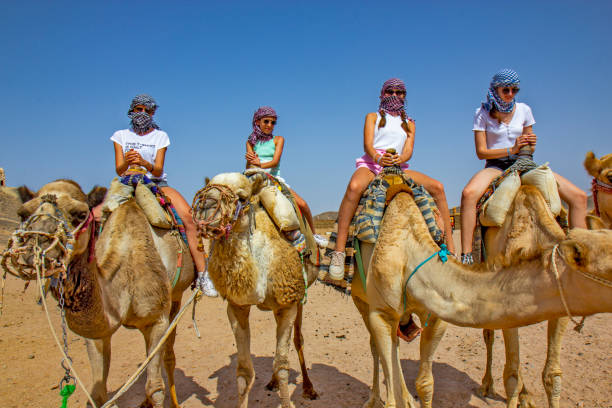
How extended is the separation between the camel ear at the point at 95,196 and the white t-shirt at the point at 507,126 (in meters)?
4.06

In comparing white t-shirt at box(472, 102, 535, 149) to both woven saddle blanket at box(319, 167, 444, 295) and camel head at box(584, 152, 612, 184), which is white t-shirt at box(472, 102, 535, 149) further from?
woven saddle blanket at box(319, 167, 444, 295)

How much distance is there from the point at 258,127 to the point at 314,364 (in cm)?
365

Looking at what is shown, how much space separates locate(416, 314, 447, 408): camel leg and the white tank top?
2062 millimetres

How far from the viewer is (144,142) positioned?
551cm

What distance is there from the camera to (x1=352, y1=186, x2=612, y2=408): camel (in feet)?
7.31

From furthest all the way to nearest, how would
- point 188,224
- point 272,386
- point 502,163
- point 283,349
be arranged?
1. point 272,386
2. point 188,224
3. point 502,163
4. point 283,349

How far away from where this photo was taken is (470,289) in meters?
2.84

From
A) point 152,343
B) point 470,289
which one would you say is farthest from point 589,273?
point 152,343

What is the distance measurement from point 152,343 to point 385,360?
7.54ft

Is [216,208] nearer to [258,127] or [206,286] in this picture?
[206,286]

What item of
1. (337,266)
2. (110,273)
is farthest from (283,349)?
(110,273)

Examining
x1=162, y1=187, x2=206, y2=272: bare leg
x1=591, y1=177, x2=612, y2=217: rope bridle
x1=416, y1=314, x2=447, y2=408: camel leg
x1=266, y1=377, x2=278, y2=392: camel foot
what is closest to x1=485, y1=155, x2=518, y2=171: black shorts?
x1=591, y1=177, x2=612, y2=217: rope bridle

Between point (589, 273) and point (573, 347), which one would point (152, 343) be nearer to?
point (589, 273)

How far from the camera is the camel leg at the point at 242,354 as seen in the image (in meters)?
4.30
